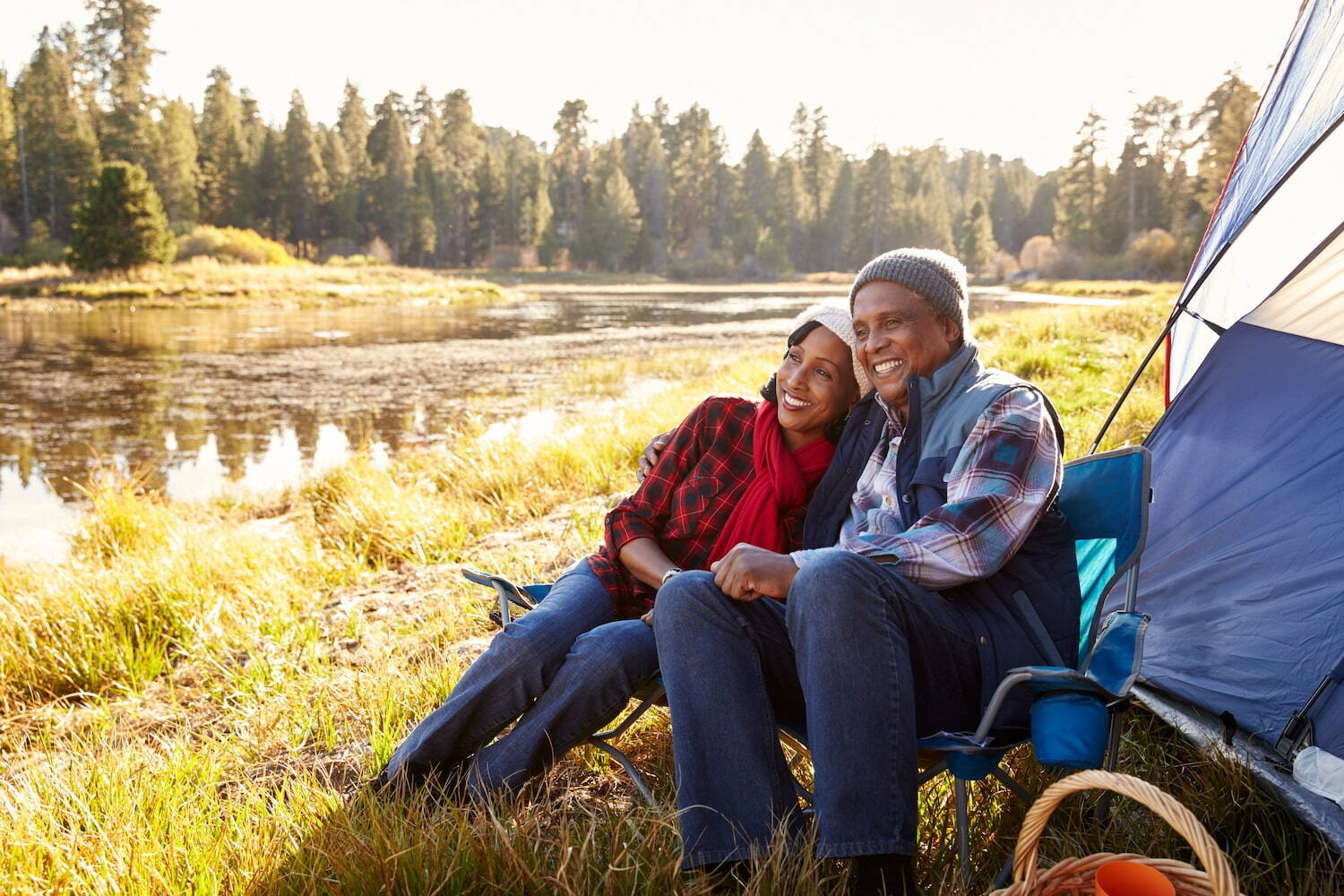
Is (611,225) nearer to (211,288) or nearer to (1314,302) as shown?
(211,288)

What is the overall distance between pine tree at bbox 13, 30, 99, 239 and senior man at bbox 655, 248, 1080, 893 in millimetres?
46776

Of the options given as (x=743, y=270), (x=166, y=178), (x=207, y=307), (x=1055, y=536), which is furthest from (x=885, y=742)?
(x=743, y=270)

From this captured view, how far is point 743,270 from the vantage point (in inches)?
2319

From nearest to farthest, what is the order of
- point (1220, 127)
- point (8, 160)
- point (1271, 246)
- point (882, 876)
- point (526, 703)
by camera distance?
point (882, 876), point (526, 703), point (1271, 246), point (1220, 127), point (8, 160)

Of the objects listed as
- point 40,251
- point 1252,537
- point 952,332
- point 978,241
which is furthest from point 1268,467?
point 978,241

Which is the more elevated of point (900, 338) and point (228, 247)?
point (228, 247)

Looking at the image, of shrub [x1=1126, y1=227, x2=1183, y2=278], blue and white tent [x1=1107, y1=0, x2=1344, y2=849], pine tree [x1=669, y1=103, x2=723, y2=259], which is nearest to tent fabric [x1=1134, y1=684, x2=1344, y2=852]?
blue and white tent [x1=1107, y1=0, x2=1344, y2=849]

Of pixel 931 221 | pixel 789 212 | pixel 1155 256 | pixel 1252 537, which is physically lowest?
pixel 1252 537

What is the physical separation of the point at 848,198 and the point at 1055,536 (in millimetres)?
65699

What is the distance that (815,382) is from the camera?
249cm

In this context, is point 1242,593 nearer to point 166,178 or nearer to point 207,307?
point 207,307

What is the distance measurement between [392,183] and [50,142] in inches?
615

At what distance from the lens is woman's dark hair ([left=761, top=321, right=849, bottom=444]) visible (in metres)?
2.53

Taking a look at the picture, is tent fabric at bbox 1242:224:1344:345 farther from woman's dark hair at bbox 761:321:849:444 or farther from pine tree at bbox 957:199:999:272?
pine tree at bbox 957:199:999:272
